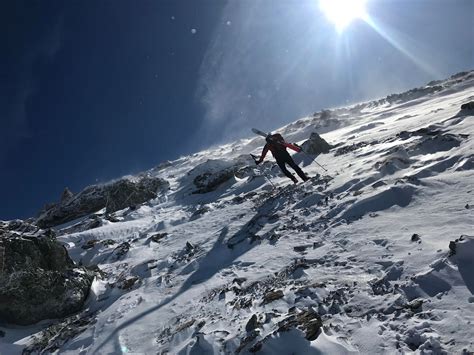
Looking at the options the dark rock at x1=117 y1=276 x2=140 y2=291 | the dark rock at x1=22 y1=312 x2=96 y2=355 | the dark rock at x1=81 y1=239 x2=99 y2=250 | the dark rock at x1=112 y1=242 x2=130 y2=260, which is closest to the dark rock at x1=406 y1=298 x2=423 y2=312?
the dark rock at x1=22 y1=312 x2=96 y2=355

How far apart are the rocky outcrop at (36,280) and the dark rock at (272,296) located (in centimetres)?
505

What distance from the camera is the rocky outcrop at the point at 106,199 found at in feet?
75.9

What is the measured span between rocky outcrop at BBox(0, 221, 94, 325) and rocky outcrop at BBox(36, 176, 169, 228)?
11760 millimetres

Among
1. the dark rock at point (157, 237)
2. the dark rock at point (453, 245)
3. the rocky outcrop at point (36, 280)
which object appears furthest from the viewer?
the dark rock at point (157, 237)

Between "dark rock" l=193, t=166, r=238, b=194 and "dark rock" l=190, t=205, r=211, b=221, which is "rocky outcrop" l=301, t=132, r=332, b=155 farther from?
"dark rock" l=190, t=205, r=211, b=221

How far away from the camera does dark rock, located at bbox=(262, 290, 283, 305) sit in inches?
275

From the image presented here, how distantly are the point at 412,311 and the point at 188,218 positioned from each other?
11.3 metres

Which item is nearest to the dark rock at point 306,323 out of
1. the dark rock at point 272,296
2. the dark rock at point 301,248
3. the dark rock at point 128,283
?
the dark rock at point 272,296

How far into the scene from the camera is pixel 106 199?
24.5 m

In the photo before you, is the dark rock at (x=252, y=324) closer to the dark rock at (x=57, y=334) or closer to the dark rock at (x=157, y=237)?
the dark rock at (x=57, y=334)

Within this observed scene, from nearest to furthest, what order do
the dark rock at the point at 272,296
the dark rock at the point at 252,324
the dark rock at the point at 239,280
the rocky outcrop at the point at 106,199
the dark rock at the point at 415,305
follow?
the dark rock at the point at 415,305 < the dark rock at the point at 252,324 < the dark rock at the point at 272,296 < the dark rock at the point at 239,280 < the rocky outcrop at the point at 106,199

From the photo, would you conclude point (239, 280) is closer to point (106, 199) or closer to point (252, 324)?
point (252, 324)

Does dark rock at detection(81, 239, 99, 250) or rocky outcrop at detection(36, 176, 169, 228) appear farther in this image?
rocky outcrop at detection(36, 176, 169, 228)

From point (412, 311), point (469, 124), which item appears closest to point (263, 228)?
point (412, 311)
